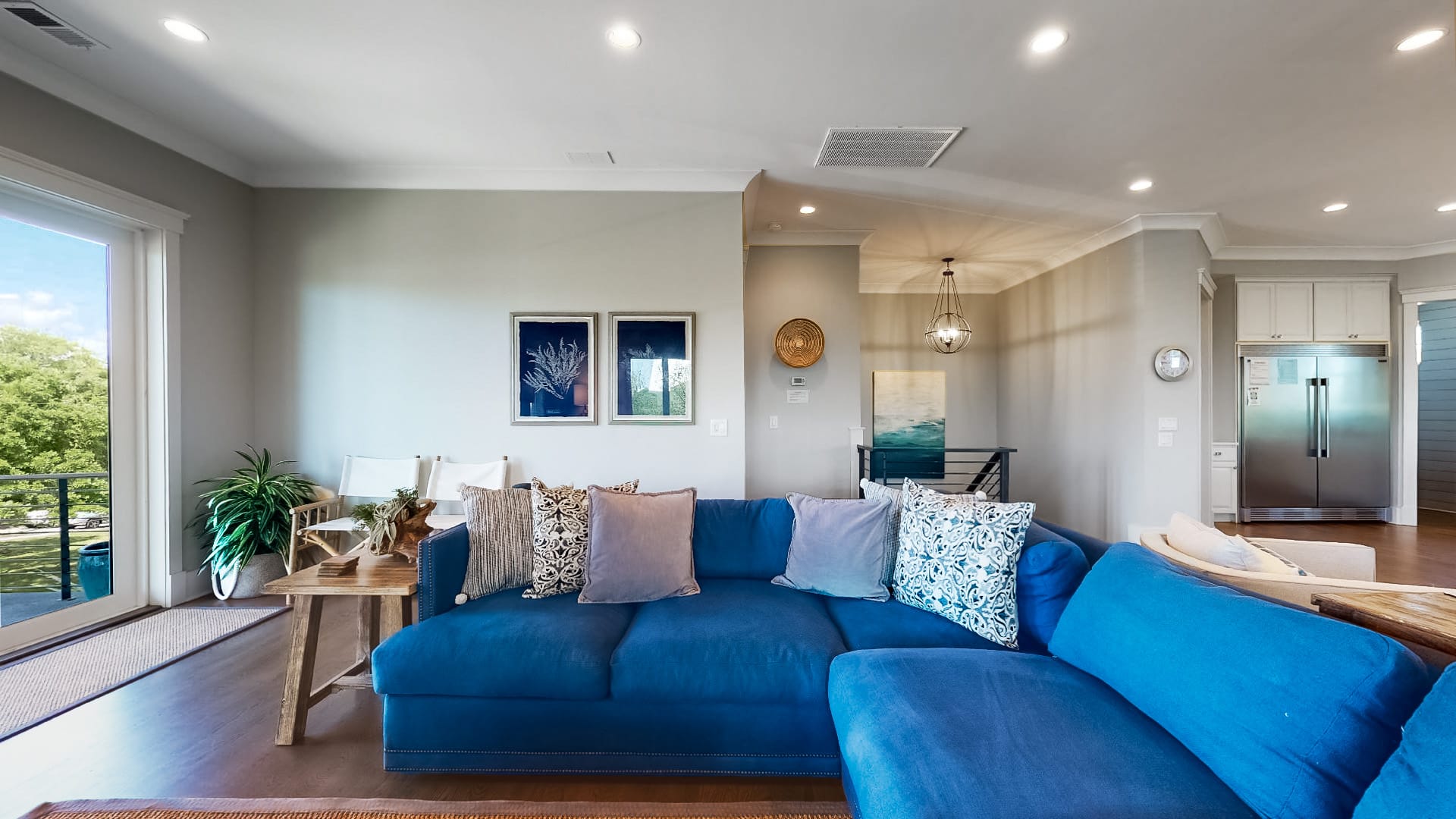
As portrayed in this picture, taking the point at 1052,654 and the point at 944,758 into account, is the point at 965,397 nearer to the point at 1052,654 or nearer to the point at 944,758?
the point at 1052,654

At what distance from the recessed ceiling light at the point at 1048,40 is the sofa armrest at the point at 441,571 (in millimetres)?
3015

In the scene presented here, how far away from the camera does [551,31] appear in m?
2.25

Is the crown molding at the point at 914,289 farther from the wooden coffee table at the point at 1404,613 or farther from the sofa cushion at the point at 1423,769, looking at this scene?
the sofa cushion at the point at 1423,769

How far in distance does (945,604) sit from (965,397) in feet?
17.2

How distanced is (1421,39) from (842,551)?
10.1 ft

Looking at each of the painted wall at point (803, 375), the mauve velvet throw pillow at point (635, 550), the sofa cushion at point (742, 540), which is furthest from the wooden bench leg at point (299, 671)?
the painted wall at point (803, 375)

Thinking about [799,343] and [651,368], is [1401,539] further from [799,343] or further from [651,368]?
[651,368]

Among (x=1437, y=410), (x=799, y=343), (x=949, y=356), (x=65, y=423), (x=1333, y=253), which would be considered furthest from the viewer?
(x=949, y=356)

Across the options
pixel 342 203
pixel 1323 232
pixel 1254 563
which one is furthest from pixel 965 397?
pixel 342 203

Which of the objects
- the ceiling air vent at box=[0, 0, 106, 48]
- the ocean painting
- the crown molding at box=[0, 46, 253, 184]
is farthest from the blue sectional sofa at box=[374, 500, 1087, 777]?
the ocean painting

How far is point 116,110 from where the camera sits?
9.23ft

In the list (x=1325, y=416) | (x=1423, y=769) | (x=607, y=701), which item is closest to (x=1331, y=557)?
(x=1423, y=769)

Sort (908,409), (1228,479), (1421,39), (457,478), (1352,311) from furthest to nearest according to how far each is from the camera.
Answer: (908,409), (1228,479), (1352,311), (457,478), (1421,39)

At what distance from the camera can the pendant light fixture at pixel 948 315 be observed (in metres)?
5.92
